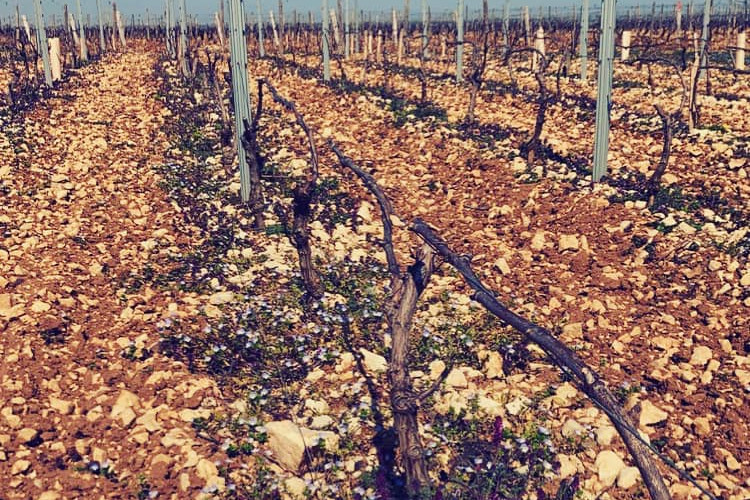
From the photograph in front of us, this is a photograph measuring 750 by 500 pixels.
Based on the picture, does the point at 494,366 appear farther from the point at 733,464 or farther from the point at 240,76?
the point at 240,76

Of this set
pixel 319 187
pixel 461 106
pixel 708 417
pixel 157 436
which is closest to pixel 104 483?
pixel 157 436

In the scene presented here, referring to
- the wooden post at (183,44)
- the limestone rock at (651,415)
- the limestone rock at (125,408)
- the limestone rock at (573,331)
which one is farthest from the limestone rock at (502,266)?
the wooden post at (183,44)

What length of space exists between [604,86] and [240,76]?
437 centimetres

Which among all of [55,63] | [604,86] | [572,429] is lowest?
[572,429]

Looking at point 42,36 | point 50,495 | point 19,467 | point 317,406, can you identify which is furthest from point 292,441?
point 42,36

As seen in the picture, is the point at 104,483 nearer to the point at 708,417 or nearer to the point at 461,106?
the point at 708,417

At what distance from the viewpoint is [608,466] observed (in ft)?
12.3

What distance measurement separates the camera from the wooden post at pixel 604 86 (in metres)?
8.09

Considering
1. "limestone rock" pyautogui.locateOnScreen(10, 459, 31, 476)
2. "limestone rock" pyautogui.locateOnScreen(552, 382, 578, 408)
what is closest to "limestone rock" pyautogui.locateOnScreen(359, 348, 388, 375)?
"limestone rock" pyautogui.locateOnScreen(552, 382, 578, 408)

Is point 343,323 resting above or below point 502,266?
below

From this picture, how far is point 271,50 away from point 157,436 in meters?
27.1

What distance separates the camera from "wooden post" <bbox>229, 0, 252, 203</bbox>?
728cm

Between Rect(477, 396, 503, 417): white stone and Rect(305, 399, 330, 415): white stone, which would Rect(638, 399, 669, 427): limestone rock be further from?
Rect(305, 399, 330, 415): white stone

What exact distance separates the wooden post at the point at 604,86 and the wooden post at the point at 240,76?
4205 millimetres
